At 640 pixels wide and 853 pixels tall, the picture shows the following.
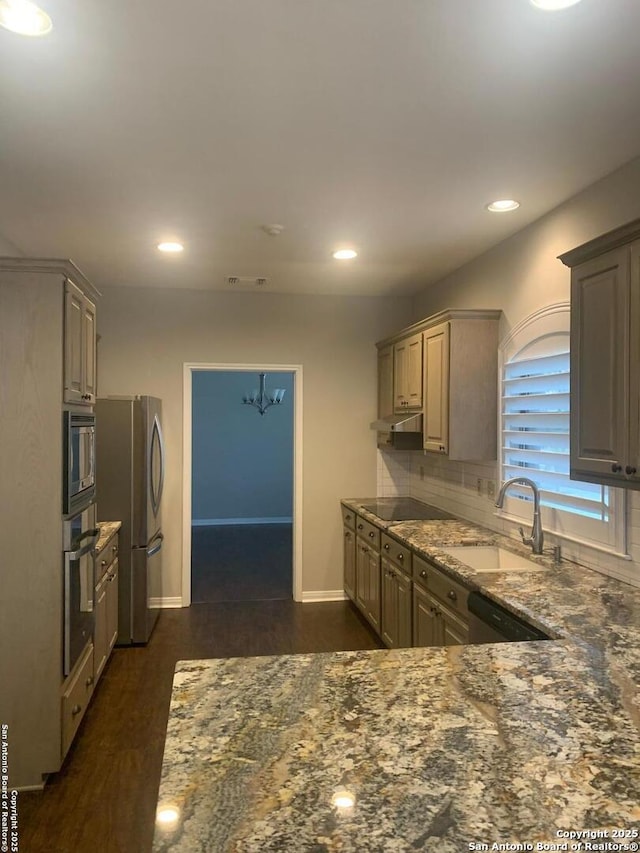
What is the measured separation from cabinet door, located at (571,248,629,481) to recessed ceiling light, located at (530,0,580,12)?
2.72 feet

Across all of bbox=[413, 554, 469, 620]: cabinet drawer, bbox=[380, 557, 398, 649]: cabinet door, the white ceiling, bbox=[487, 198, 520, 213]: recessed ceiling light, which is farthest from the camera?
bbox=[380, 557, 398, 649]: cabinet door

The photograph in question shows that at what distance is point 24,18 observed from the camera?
5.56ft

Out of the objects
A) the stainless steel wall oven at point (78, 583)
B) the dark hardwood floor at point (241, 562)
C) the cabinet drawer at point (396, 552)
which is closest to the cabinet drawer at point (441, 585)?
the cabinet drawer at point (396, 552)

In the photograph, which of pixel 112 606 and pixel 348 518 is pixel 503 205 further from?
pixel 112 606

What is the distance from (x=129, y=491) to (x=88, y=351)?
150 centimetres

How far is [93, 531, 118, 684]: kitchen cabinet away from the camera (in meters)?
3.46

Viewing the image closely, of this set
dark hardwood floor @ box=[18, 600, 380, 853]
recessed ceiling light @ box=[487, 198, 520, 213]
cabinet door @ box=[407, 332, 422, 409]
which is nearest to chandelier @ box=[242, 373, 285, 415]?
dark hardwood floor @ box=[18, 600, 380, 853]

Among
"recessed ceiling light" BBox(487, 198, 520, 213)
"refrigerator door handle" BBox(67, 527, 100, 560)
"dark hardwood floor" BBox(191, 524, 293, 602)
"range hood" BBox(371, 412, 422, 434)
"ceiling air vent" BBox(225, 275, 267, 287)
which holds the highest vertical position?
"ceiling air vent" BBox(225, 275, 267, 287)

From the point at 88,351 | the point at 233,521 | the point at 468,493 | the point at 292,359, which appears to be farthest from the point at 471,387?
the point at 233,521

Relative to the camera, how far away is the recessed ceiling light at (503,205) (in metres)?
3.05

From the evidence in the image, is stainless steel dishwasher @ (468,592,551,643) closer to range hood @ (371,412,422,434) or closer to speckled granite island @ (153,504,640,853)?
speckled granite island @ (153,504,640,853)

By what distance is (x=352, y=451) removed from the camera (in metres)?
5.52

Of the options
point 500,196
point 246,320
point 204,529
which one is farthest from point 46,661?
→ point 204,529

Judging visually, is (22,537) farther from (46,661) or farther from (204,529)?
(204,529)
